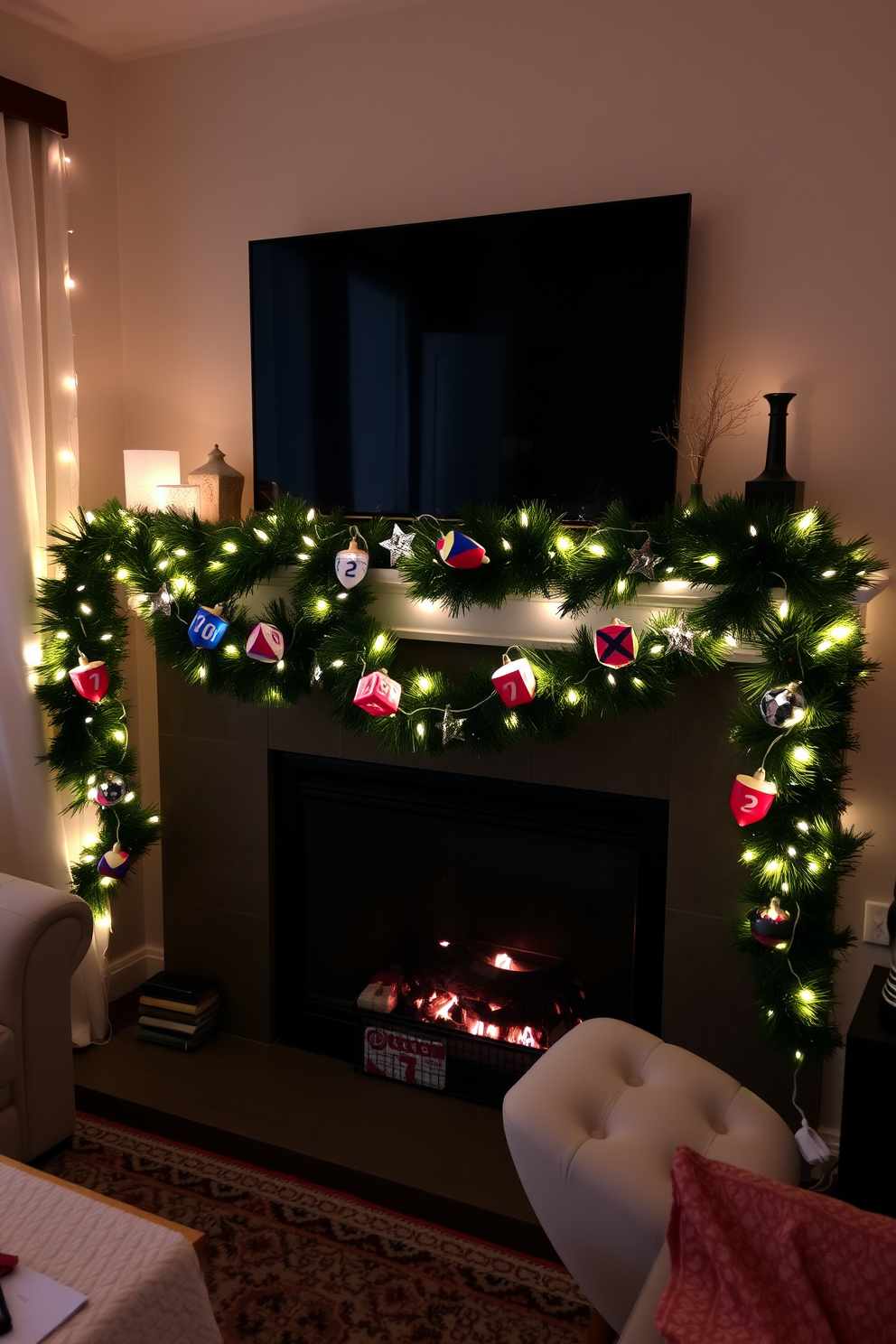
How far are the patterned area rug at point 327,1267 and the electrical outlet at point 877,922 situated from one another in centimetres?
99

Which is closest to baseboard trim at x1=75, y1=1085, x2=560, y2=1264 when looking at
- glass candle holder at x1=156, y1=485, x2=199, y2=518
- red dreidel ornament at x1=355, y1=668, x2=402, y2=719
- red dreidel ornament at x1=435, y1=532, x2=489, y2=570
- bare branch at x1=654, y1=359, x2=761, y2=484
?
red dreidel ornament at x1=355, y1=668, x2=402, y2=719

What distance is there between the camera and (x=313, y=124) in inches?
106

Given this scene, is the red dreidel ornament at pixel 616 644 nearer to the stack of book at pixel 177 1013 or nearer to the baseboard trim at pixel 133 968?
the stack of book at pixel 177 1013

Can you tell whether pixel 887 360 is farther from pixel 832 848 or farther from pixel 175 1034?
pixel 175 1034

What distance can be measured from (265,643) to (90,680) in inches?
22.3

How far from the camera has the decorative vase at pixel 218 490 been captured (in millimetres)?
2688

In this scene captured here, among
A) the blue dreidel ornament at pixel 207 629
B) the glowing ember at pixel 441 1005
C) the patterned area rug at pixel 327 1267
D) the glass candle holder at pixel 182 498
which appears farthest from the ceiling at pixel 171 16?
Result: the patterned area rug at pixel 327 1267

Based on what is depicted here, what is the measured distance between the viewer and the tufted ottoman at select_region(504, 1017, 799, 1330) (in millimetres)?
1584

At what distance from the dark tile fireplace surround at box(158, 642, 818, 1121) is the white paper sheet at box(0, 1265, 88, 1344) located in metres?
1.40

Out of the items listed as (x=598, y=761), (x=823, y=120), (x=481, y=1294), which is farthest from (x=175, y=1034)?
(x=823, y=120)

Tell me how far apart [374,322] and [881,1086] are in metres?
2.06

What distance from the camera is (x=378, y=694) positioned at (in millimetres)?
2293

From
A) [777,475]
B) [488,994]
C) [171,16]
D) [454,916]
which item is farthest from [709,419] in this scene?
[171,16]

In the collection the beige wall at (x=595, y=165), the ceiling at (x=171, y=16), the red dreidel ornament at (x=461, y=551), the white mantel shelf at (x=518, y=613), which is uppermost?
the ceiling at (x=171, y=16)
